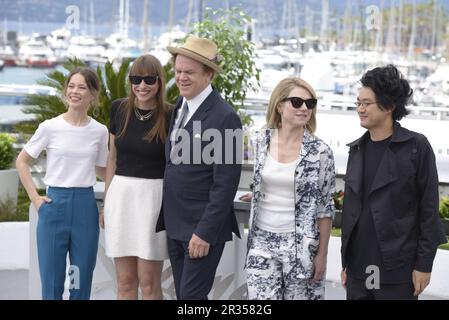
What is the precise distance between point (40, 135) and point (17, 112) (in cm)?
1021

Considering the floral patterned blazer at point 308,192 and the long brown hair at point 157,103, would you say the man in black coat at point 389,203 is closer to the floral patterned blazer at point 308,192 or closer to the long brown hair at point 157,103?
the floral patterned blazer at point 308,192

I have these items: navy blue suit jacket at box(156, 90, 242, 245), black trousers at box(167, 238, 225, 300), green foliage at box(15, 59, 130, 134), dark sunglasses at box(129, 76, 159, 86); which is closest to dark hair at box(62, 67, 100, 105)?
dark sunglasses at box(129, 76, 159, 86)

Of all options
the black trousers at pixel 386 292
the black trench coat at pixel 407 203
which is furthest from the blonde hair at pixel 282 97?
the black trousers at pixel 386 292

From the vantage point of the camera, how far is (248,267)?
4.85 meters

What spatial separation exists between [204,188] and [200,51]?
0.73 m

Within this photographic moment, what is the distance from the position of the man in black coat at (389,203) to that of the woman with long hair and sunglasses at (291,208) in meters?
0.16

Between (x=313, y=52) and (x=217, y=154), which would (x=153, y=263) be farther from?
(x=313, y=52)

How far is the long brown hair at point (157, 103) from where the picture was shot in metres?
5.23

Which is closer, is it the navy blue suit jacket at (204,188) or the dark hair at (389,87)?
the dark hair at (389,87)

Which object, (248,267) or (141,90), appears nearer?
(248,267)

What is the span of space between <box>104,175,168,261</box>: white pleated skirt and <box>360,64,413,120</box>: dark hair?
135 centimetres
